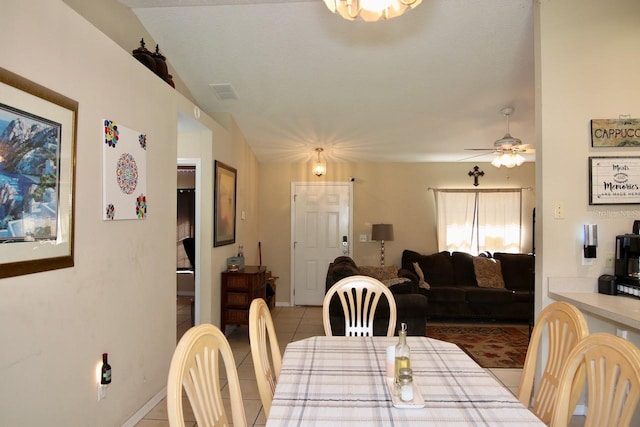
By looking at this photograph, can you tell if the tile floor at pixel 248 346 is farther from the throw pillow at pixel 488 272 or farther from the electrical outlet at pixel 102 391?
the throw pillow at pixel 488 272

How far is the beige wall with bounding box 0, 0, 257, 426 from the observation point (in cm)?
165

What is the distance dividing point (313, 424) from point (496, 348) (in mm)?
3569

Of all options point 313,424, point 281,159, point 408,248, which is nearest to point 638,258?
point 313,424

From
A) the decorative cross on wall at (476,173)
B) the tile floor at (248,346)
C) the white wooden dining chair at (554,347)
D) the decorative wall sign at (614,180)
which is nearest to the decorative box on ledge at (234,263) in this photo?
the tile floor at (248,346)

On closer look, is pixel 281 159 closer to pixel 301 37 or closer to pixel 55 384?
pixel 301 37

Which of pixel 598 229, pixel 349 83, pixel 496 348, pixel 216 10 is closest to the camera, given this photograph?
pixel 598 229

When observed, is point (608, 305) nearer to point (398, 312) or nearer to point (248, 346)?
point (398, 312)

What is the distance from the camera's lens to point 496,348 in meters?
4.04

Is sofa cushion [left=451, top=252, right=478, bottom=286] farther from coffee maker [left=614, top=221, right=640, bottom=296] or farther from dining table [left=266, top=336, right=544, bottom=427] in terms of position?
dining table [left=266, top=336, right=544, bottom=427]

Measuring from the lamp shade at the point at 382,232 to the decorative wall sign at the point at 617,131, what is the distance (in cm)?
330

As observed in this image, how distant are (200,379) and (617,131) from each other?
9.74 feet

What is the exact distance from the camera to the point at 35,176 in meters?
1.71

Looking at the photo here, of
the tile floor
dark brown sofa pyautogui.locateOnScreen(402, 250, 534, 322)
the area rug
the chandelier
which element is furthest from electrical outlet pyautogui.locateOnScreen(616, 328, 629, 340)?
dark brown sofa pyautogui.locateOnScreen(402, 250, 534, 322)

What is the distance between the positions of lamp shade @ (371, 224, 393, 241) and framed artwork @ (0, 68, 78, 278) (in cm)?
430
